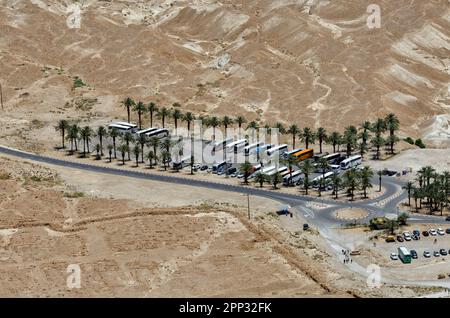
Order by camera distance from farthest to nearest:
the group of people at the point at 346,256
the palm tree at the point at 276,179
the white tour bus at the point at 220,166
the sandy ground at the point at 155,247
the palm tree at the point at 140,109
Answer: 1. the palm tree at the point at 140,109
2. the white tour bus at the point at 220,166
3. the palm tree at the point at 276,179
4. the group of people at the point at 346,256
5. the sandy ground at the point at 155,247

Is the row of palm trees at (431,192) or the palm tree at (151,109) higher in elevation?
the palm tree at (151,109)

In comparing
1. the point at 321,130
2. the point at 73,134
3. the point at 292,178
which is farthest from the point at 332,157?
the point at 73,134

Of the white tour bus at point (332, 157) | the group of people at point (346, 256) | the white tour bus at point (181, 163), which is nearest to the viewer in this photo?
the group of people at point (346, 256)

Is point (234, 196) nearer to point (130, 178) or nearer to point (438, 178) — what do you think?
point (130, 178)

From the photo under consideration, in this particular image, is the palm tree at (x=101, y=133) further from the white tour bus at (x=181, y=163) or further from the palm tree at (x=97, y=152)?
the white tour bus at (x=181, y=163)

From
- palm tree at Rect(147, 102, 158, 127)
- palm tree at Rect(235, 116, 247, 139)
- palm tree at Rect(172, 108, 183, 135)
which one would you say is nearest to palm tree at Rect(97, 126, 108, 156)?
palm tree at Rect(147, 102, 158, 127)

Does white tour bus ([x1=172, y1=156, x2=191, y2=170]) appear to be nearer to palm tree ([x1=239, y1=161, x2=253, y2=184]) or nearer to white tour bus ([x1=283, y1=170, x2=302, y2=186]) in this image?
palm tree ([x1=239, y1=161, x2=253, y2=184])

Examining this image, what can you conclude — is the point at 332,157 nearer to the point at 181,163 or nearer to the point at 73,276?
the point at 181,163

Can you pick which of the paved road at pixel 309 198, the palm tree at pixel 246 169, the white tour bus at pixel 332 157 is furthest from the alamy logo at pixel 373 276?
the white tour bus at pixel 332 157

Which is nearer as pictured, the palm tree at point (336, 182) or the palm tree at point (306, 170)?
the palm tree at point (336, 182)
